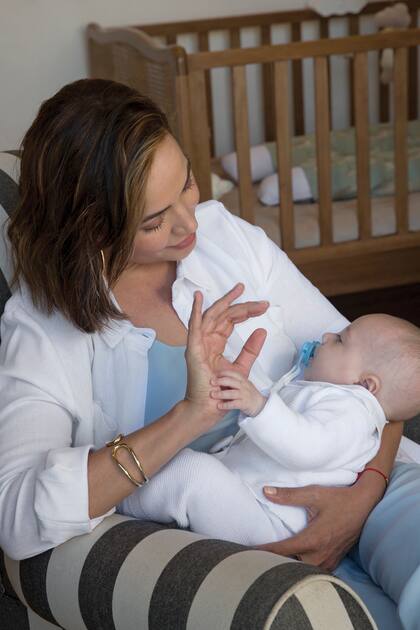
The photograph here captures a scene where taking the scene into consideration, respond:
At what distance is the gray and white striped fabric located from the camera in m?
1.08

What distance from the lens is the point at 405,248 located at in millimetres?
3717

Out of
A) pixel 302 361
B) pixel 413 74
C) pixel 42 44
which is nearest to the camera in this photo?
pixel 302 361

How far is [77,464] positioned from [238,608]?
1.07 ft

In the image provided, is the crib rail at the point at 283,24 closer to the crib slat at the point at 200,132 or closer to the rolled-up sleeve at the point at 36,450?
the crib slat at the point at 200,132

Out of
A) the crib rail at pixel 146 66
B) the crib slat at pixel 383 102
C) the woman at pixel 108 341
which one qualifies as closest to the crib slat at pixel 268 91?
the crib slat at pixel 383 102

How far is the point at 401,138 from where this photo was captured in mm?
3574

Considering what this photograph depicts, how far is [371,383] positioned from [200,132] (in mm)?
2007

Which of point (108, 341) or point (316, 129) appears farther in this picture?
point (316, 129)

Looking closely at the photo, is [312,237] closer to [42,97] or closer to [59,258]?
[42,97]

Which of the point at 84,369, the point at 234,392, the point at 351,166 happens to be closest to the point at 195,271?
the point at 84,369

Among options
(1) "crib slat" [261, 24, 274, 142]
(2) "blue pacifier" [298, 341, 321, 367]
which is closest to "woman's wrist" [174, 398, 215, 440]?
(2) "blue pacifier" [298, 341, 321, 367]

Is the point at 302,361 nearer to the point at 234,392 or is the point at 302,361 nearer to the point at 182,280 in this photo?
the point at 182,280

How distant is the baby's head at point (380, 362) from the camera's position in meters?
1.53

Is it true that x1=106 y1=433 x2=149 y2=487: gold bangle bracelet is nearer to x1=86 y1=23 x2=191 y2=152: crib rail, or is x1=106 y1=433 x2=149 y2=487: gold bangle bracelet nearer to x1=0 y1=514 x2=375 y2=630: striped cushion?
x1=0 y1=514 x2=375 y2=630: striped cushion
